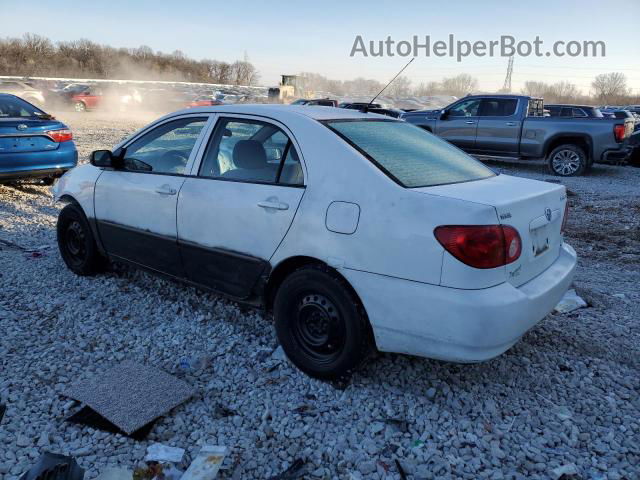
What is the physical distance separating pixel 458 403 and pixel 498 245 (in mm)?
993

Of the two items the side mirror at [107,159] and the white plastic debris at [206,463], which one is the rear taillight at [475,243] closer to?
the white plastic debris at [206,463]

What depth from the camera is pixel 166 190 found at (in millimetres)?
3686

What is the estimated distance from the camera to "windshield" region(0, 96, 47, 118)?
769 cm

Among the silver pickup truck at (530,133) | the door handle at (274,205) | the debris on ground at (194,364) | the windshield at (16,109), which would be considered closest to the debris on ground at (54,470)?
the debris on ground at (194,364)

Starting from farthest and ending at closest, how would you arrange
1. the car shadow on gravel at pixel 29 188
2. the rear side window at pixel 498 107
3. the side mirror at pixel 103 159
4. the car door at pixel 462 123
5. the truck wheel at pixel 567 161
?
the car door at pixel 462 123, the rear side window at pixel 498 107, the truck wheel at pixel 567 161, the car shadow on gravel at pixel 29 188, the side mirror at pixel 103 159

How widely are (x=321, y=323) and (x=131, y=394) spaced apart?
3.80 ft

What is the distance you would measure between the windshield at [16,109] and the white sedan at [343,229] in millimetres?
4709

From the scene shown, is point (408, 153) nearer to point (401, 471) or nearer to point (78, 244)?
point (401, 471)

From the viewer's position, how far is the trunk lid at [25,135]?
23.5 ft

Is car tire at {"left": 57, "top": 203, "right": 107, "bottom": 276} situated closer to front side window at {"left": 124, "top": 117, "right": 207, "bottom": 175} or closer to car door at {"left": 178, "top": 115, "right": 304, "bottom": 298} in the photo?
front side window at {"left": 124, "top": 117, "right": 207, "bottom": 175}

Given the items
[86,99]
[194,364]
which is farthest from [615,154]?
[86,99]

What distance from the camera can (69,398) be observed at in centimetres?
286

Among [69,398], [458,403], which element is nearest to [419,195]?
[458,403]

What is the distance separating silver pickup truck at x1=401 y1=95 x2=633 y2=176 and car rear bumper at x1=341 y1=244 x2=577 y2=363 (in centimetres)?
1040
